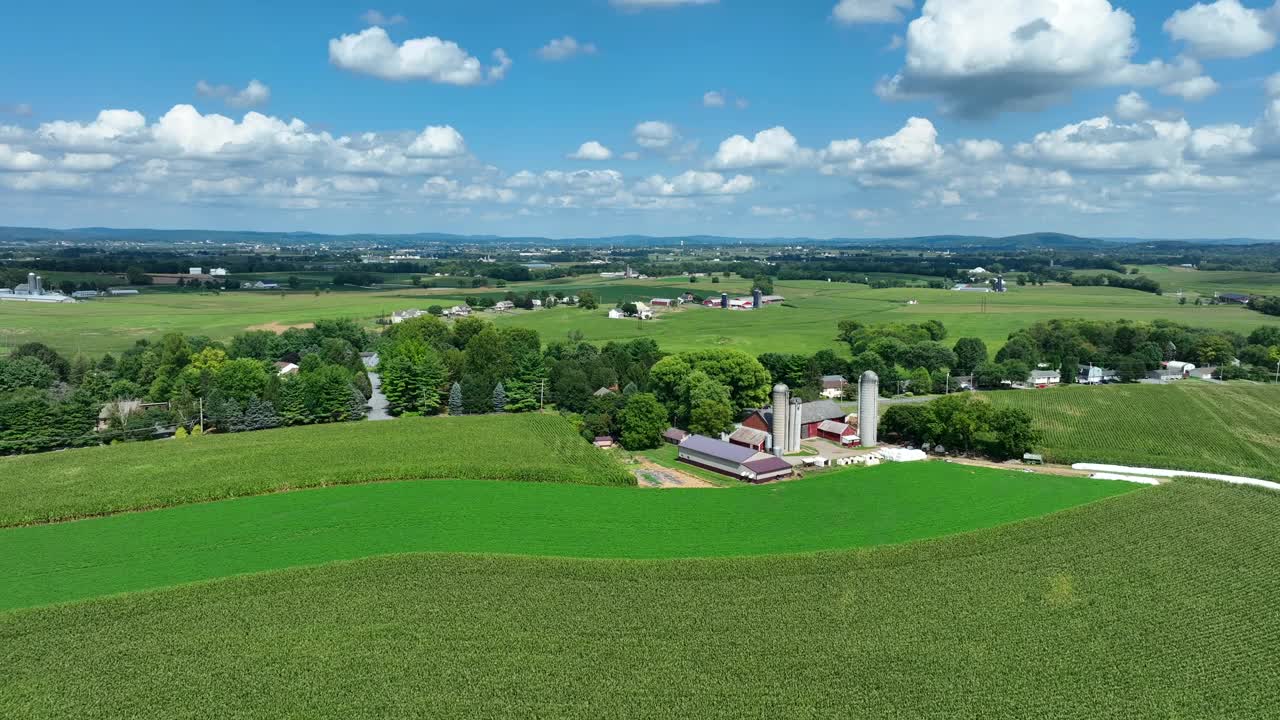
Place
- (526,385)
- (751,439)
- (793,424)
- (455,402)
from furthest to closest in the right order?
(526,385) → (455,402) → (793,424) → (751,439)

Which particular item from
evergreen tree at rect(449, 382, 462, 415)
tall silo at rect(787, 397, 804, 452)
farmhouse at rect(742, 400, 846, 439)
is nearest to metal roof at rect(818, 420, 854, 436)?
farmhouse at rect(742, 400, 846, 439)

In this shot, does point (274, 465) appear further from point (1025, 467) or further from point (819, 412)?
point (1025, 467)

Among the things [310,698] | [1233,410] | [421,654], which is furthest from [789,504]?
[1233,410]

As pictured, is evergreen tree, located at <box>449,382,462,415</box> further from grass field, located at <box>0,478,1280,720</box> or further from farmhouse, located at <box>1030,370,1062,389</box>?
→ farmhouse, located at <box>1030,370,1062,389</box>

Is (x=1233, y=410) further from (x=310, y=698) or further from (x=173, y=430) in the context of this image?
(x=173, y=430)

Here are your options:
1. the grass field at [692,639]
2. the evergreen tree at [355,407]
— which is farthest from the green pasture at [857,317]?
the grass field at [692,639]

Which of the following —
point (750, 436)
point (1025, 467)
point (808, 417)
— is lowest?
point (1025, 467)

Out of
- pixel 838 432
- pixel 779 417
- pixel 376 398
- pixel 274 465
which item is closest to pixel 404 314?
pixel 376 398

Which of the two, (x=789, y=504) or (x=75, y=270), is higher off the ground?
(x=75, y=270)
